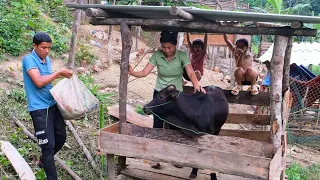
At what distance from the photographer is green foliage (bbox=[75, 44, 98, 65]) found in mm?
11195

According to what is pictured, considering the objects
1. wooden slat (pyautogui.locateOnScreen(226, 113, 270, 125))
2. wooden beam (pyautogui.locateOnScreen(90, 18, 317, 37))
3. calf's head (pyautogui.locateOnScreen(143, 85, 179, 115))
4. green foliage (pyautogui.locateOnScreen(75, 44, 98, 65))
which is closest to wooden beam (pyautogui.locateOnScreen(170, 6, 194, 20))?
wooden beam (pyautogui.locateOnScreen(90, 18, 317, 37))

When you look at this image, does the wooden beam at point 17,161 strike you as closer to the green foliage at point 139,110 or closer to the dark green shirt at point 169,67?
the dark green shirt at point 169,67

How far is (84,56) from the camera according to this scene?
450 inches

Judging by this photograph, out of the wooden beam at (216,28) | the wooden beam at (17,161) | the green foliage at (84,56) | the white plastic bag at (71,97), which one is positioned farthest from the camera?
the green foliage at (84,56)

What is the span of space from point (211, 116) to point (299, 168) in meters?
4.16

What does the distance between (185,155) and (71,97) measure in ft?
4.78

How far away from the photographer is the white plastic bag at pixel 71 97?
13.4 feet

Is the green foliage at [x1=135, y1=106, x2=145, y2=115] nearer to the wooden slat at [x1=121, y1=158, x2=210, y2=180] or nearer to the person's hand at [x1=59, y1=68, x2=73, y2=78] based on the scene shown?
the wooden slat at [x1=121, y1=158, x2=210, y2=180]

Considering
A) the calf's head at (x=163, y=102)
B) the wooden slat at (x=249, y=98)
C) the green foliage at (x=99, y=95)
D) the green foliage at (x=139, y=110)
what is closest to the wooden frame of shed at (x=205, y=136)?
the calf's head at (x=163, y=102)

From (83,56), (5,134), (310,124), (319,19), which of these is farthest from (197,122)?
(83,56)

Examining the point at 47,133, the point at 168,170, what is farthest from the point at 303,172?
the point at 47,133

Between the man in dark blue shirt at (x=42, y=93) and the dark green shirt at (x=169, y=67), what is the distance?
4.10 feet

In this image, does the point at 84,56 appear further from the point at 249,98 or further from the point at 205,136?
the point at 205,136

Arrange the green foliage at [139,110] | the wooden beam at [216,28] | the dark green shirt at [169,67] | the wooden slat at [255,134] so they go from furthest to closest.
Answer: the green foliage at [139,110] → the wooden slat at [255,134] → the dark green shirt at [169,67] → the wooden beam at [216,28]
